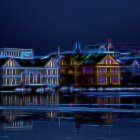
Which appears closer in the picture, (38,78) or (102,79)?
(38,78)

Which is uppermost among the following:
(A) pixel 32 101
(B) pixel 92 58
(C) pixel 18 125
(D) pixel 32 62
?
(B) pixel 92 58

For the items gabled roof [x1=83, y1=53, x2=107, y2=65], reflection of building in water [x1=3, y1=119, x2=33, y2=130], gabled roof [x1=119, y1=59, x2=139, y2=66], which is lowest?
reflection of building in water [x1=3, y1=119, x2=33, y2=130]

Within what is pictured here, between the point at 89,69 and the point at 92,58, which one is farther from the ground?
A: the point at 92,58

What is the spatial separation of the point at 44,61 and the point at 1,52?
264 centimetres

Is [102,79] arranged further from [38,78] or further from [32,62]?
[32,62]

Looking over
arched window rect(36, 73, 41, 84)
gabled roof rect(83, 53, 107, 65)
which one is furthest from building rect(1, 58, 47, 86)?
gabled roof rect(83, 53, 107, 65)

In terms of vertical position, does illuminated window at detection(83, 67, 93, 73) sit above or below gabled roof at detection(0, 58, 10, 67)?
below

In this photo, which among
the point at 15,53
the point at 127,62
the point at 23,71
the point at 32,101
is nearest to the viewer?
the point at 32,101

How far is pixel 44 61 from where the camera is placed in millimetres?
26656

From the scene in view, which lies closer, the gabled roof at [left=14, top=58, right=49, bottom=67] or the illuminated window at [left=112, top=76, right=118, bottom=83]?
the gabled roof at [left=14, top=58, right=49, bottom=67]

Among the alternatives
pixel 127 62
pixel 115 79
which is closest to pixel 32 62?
pixel 115 79

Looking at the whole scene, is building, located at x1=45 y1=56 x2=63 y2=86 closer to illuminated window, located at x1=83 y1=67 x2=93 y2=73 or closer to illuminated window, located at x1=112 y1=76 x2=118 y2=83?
illuminated window, located at x1=83 y1=67 x2=93 y2=73

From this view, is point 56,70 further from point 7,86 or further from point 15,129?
point 15,129

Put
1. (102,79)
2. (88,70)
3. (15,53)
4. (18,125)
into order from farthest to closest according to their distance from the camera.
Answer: (88,70)
(102,79)
(15,53)
(18,125)
